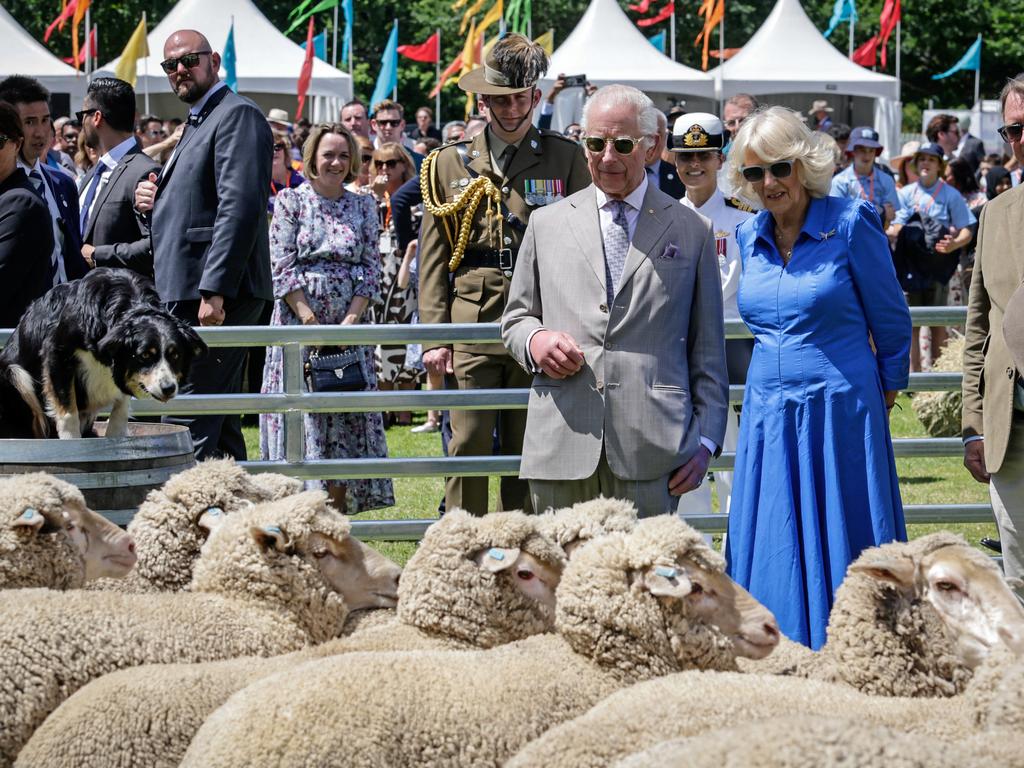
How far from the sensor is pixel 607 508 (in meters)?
3.36

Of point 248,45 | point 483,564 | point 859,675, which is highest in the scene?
point 248,45

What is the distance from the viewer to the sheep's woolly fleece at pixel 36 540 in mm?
3338

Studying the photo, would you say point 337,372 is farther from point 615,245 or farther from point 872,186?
point 872,186

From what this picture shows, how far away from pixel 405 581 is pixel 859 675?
1.06 metres

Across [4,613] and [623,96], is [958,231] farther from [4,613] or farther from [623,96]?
[4,613]

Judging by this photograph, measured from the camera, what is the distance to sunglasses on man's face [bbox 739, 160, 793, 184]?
410 centimetres

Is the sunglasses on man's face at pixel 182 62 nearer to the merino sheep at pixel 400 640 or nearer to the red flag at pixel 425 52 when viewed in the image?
the merino sheep at pixel 400 640

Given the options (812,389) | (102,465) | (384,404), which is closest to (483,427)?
(384,404)

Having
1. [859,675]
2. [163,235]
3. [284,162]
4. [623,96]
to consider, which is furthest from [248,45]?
[859,675]

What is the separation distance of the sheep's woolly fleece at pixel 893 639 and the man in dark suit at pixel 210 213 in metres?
3.34

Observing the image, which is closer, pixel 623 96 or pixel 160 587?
pixel 160 587

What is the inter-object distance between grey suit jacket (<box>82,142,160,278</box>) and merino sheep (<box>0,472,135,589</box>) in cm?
264

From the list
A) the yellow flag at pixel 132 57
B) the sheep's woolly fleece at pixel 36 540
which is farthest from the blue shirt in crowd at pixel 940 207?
the sheep's woolly fleece at pixel 36 540

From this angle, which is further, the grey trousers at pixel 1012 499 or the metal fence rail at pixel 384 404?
the metal fence rail at pixel 384 404
